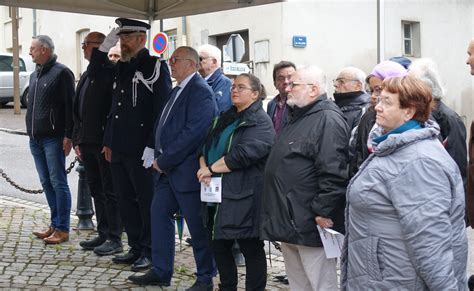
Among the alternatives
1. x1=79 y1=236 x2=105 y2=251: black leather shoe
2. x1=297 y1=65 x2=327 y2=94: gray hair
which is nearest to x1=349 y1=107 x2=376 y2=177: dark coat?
x1=297 y1=65 x2=327 y2=94: gray hair

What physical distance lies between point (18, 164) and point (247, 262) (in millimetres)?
9907

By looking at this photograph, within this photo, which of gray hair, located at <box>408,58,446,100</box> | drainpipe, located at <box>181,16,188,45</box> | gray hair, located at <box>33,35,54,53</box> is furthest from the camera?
drainpipe, located at <box>181,16,188,45</box>

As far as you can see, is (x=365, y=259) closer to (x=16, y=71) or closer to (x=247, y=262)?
(x=247, y=262)

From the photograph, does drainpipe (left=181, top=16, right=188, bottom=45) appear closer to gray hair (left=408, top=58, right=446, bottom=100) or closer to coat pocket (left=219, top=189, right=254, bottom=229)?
coat pocket (left=219, top=189, right=254, bottom=229)

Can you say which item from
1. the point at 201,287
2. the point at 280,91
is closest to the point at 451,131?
the point at 280,91

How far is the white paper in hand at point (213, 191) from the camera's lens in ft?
17.4

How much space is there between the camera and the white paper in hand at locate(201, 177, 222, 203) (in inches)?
209

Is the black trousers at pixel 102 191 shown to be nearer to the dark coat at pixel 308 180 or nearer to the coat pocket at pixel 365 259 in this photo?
the dark coat at pixel 308 180

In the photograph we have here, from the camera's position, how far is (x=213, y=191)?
5.34m

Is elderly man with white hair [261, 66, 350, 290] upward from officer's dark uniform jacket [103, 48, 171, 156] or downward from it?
downward

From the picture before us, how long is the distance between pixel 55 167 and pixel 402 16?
15.9 metres

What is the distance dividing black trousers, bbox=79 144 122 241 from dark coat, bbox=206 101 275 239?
6.81 feet

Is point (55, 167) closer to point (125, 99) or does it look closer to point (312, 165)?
point (125, 99)

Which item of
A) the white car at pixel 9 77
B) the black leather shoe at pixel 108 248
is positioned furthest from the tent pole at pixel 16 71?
the black leather shoe at pixel 108 248
